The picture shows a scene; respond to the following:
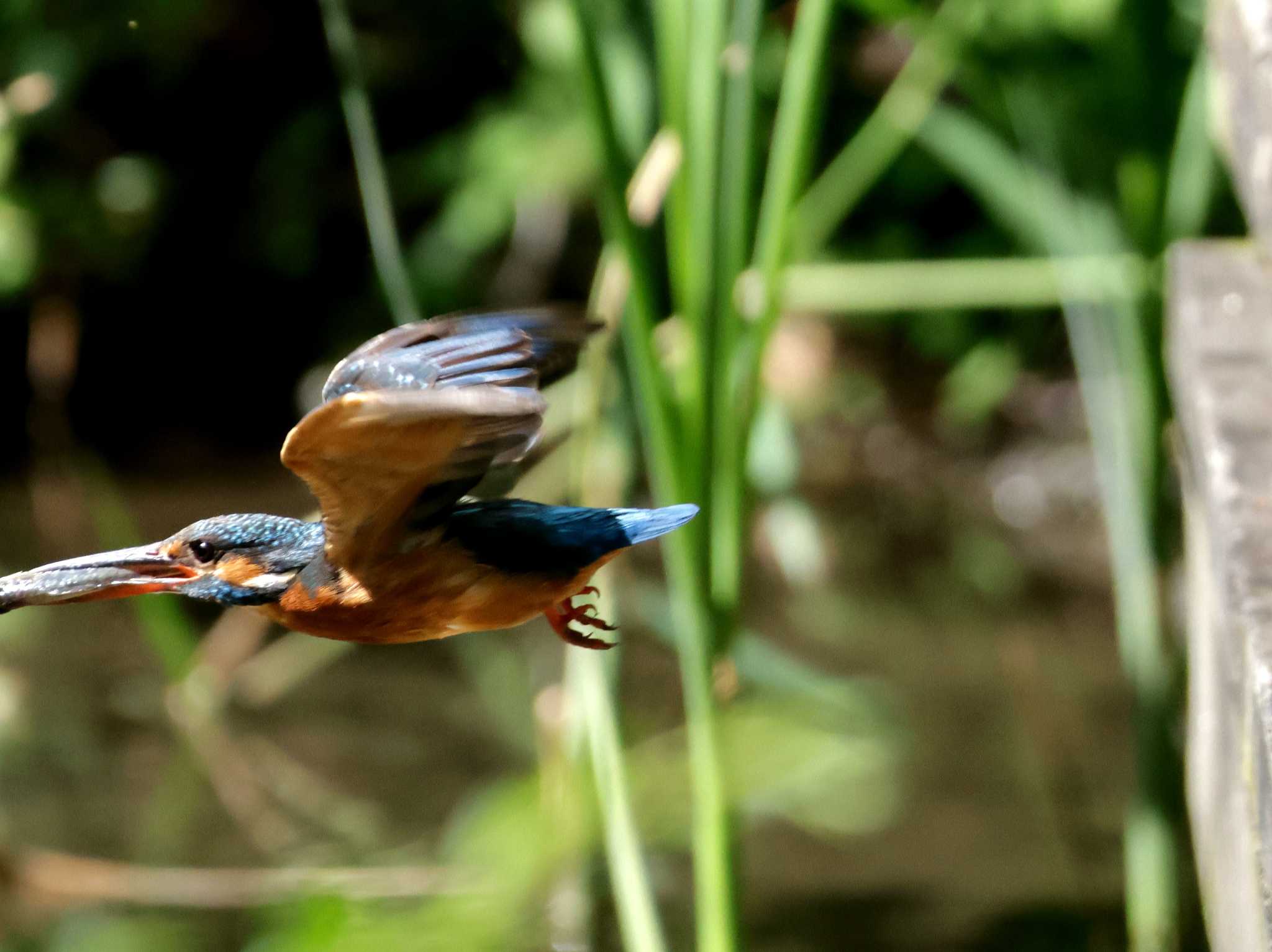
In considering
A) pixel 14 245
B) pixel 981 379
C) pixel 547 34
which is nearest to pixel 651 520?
pixel 547 34

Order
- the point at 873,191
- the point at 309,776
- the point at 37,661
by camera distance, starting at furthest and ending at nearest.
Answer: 1. the point at 873,191
2. the point at 37,661
3. the point at 309,776

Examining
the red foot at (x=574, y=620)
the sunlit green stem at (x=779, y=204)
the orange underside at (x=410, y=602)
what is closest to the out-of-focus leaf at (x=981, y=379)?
the sunlit green stem at (x=779, y=204)

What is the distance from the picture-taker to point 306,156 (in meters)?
2.74

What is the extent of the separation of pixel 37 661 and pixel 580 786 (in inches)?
53.5

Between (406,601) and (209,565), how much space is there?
0.25 ft

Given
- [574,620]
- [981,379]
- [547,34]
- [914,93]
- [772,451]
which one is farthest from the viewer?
[981,379]

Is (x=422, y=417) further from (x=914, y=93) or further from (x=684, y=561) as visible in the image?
(x=914, y=93)

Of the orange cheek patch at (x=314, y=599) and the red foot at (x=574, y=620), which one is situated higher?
the orange cheek patch at (x=314, y=599)

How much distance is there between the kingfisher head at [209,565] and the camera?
1.83ft

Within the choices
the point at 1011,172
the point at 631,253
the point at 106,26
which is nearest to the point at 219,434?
the point at 106,26

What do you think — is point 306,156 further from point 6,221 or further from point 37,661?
point 37,661

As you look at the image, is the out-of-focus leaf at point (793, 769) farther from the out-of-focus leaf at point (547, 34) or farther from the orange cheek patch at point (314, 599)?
the out-of-focus leaf at point (547, 34)

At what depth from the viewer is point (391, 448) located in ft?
1.68

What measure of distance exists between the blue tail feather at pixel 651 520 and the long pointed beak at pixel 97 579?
17cm
